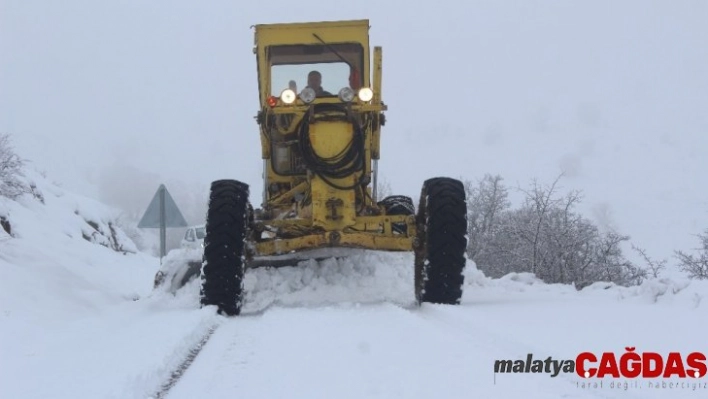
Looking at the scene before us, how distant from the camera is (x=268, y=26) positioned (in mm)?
8656

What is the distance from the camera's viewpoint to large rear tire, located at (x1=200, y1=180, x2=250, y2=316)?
22.3ft

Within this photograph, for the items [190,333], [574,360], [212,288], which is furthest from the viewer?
[212,288]

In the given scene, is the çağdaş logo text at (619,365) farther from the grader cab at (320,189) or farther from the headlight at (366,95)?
the headlight at (366,95)

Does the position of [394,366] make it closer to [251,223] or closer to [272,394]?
[272,394]

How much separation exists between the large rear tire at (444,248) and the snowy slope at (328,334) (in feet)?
0.80

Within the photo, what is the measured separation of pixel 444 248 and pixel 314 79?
2.69 m

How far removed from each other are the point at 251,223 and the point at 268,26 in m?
2.64

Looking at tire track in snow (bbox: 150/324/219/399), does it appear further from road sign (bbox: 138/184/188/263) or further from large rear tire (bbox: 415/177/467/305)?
road sign (bbox: 138/184/188/263)

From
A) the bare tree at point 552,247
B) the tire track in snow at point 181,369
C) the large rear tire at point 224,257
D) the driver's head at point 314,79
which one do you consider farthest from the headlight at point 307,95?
the bare tree at point 552,247

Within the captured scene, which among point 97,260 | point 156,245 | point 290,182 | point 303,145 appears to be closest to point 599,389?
point 303,145

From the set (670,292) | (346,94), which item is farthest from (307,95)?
(670,292)

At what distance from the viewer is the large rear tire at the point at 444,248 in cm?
722

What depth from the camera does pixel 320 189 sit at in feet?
24.6

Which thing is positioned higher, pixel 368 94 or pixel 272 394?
pixel 368 94
